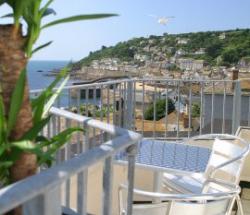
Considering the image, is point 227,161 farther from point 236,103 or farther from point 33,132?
point 236,103

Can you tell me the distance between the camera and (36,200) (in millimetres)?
1150

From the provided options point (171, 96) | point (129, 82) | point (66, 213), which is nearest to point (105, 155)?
point (66, 213)

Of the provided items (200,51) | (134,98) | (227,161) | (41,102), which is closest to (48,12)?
(41,102)

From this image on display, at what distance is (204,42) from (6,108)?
15.6m

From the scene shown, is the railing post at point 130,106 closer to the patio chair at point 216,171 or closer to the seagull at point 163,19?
the seagull at point 163,19

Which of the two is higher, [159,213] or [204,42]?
[204,42]

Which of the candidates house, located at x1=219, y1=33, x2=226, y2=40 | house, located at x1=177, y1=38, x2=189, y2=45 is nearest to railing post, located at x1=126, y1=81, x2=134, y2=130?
house, located at x1=219, y1=33, x2=226, y2=40

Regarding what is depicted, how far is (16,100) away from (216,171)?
2.34 meters

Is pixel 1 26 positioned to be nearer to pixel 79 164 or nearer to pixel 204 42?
pixel 79 164

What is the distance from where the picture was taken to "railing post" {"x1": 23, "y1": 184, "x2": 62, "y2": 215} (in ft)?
3.73

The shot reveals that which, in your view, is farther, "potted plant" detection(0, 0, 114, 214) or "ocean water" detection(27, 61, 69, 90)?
"ocean water" detection(27, 61, 69, 90)

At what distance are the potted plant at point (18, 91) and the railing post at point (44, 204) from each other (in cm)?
21

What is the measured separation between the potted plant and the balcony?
0.69ft

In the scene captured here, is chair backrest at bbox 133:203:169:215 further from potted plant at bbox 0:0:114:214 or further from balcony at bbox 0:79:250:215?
potted plant at bbox 0:0:114:214
